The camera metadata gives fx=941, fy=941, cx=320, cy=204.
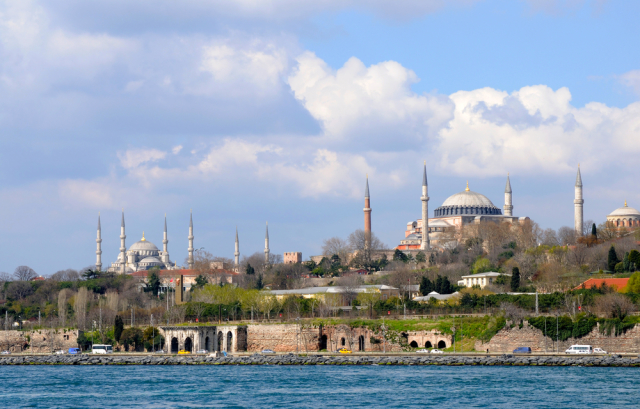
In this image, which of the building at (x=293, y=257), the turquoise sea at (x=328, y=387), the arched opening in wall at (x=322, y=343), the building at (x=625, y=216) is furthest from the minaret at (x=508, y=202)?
the turquoise sea at (x=328, y=387)

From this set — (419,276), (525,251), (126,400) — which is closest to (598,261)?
(525,251)

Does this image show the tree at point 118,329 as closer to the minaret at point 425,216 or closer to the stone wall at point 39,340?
the stone wall at point 39,340

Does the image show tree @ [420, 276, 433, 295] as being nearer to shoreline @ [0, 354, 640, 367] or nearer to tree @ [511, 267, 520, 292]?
tree @ [511, 267, 520, 292]

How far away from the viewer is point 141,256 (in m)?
123

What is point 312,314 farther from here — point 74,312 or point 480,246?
point 480,246

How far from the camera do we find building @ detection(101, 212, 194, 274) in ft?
344

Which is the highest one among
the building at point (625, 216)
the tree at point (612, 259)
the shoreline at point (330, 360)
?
the building at point (625, 216)

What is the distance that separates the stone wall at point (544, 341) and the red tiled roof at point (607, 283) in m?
6.52

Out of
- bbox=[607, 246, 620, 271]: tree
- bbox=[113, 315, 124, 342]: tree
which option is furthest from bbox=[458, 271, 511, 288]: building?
bbox=[113, 315, 124, 342]: tree

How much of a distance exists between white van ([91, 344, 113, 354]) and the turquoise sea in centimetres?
964

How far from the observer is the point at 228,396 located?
29.0 meters

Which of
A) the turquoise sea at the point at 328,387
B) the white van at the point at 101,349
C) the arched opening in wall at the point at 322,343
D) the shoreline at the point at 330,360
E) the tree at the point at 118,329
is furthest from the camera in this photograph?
the tree at the point at 118,329

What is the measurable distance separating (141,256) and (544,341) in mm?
88130

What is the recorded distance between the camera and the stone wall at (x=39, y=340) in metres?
53.7
